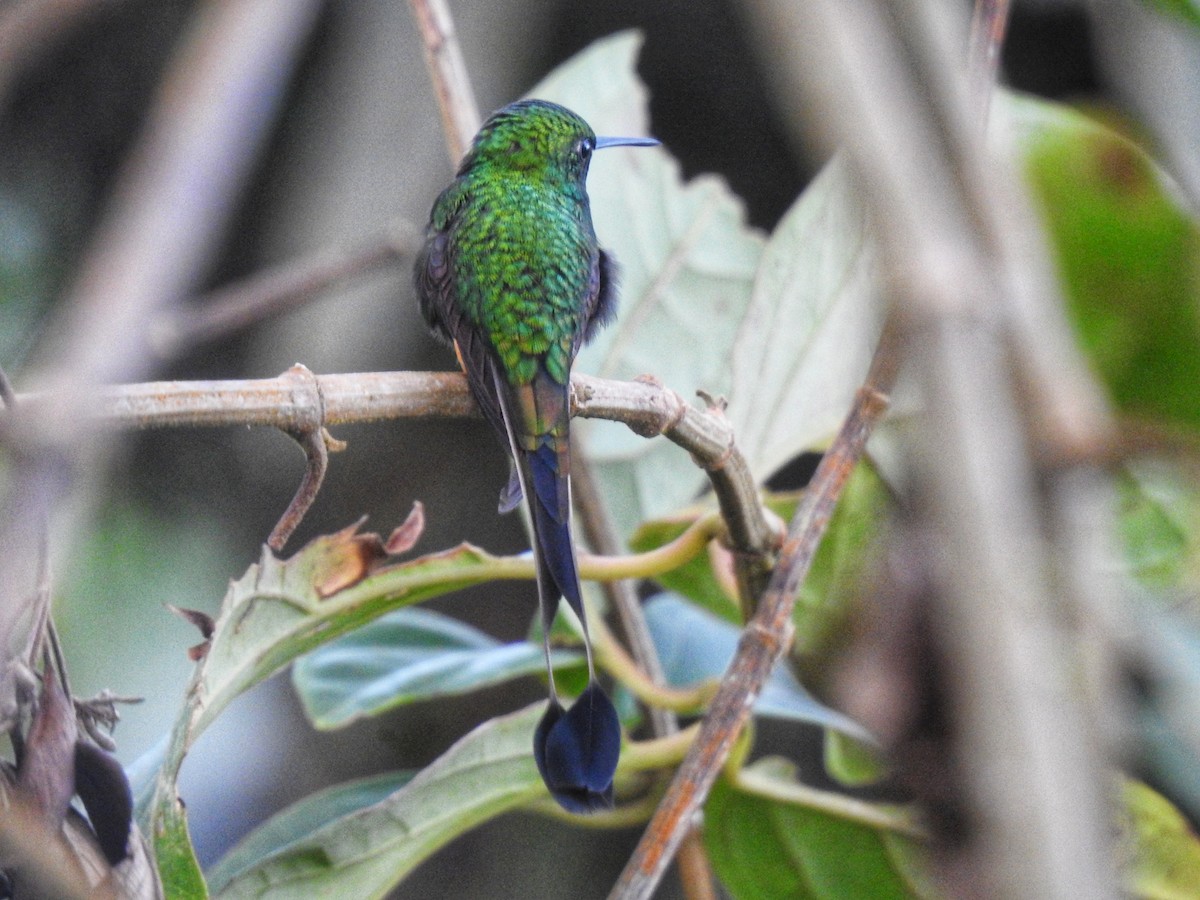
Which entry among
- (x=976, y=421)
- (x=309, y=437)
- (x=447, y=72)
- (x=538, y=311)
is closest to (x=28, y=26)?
(x=309, y=437)

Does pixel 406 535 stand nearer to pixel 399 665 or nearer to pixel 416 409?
pixel 416 409

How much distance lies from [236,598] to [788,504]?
0.55 m

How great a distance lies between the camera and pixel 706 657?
53.6 inches

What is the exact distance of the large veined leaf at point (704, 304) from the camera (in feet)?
4.30

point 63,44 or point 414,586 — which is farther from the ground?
point 63,44

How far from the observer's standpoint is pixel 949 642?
8.6 inches

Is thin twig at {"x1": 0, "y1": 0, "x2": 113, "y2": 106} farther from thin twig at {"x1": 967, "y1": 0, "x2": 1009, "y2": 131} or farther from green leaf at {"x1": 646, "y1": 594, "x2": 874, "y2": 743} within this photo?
green leaf at {"x1": 646, "y1": 594, "x2": 874, "y2": 743}

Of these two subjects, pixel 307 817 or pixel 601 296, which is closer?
pixel 307 817

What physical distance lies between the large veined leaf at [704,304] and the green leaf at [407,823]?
421mm

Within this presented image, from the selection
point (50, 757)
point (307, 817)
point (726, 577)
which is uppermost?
point (50, 757)

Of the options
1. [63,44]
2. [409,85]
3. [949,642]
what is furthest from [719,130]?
[949,642]

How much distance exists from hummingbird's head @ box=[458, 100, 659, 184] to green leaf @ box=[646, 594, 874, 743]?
0.51 meters

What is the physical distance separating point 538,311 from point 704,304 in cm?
52

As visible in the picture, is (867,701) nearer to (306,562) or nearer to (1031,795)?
(1031,795)
